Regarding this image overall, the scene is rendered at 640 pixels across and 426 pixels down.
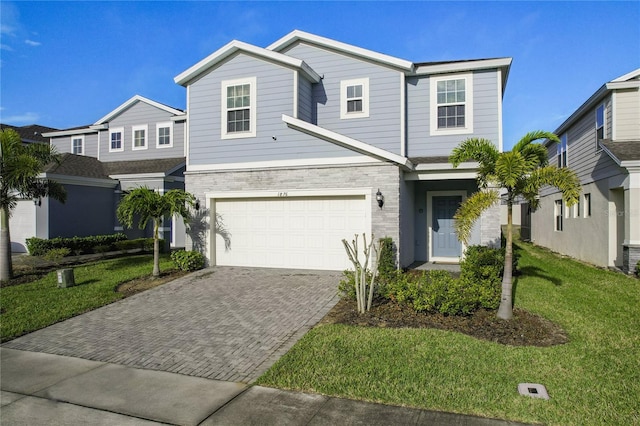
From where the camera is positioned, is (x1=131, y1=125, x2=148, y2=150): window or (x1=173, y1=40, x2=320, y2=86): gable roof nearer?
(x1=173, y1=40, x2=320, y2=86): gable roof

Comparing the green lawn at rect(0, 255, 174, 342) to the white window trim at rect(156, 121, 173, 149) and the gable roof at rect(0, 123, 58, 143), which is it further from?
the gable roof at rect(0, 123, 58, 143)

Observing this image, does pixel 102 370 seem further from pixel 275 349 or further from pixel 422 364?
pixel 422 364

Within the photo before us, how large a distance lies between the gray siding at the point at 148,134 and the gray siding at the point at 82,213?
3084 millimetres

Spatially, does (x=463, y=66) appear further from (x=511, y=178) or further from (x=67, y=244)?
(x=67, y=244)

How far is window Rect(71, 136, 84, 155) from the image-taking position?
23016 millimetres

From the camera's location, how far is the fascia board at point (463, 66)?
12539mm

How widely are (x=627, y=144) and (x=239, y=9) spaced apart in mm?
12889

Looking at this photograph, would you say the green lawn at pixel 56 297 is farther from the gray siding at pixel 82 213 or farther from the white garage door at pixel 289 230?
the gray siding at pixel 82 213

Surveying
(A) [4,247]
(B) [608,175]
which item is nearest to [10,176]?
(A) [4,247]

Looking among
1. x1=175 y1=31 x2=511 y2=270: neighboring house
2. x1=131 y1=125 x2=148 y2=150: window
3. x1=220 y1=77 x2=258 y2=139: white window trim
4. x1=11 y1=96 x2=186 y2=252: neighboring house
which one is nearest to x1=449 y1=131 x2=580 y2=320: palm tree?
x1=175 y1=31 x2=511 y2=270: neighboring house

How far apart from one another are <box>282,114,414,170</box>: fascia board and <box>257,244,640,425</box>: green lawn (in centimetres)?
552

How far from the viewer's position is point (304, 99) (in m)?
13.3

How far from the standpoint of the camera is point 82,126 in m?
23.3

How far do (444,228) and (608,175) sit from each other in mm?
5535
